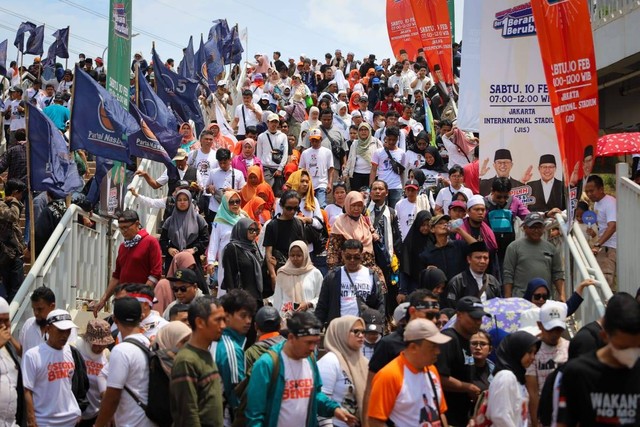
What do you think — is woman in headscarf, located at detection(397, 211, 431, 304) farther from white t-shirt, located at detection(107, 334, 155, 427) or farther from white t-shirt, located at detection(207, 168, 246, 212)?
white t-shirt, located at detection(107, 334, 155, 427)

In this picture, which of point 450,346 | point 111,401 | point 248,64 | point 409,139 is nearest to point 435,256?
point 450,346

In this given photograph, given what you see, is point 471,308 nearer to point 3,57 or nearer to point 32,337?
point 32,337

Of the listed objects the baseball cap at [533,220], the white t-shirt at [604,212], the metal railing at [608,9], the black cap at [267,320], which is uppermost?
the metal railing at [608,9]

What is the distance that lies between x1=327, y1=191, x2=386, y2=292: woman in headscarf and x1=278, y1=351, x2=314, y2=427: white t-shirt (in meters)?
4.81

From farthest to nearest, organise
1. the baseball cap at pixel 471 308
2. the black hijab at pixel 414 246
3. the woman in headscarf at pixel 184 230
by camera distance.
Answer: the woman in headscarf at pixel 184 230 < the black hijab at pixel 414 246 < the baseball cap at pixel 471 308

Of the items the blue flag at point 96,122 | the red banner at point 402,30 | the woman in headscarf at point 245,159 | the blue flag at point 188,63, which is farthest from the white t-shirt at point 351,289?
the red banner at point 402,30

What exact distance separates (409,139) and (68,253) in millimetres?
8066

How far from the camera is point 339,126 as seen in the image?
67.8 ft

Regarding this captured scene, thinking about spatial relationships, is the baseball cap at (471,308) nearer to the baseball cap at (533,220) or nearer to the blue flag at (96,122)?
the baseball cap at (533,220)

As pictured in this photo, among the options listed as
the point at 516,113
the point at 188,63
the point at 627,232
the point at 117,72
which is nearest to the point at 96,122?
the point at 117,72

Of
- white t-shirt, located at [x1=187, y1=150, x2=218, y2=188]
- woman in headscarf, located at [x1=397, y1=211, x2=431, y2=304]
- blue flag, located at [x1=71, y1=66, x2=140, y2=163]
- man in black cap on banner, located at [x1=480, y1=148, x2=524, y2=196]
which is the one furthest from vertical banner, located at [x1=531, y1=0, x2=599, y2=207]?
white t-shirt, located at [x1=187, y1=150, x2=218, y2=188]

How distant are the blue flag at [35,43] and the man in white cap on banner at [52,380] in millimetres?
25643

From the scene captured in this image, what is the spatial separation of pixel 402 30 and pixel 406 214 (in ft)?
56.7

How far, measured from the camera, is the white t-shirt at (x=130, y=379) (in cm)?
760
